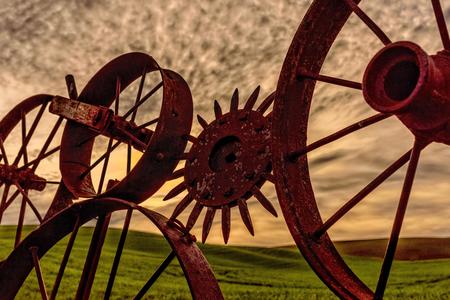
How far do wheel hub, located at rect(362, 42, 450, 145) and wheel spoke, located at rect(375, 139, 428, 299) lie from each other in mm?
154

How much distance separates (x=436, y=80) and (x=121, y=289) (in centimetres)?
1984

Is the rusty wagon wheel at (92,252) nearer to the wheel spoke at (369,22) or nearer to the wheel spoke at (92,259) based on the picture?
the wheel spoke at (92,259)

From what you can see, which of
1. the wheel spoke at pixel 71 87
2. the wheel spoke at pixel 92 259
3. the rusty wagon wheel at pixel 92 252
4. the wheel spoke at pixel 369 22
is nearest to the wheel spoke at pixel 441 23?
the wheel spoke at pixel 369 22

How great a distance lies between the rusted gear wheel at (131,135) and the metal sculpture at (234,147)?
1cm

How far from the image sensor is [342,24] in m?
5.11

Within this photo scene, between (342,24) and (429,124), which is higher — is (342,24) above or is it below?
above

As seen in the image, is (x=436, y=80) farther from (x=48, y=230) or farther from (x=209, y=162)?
(x=48, y=230)

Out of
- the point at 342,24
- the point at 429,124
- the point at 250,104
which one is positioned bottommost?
the point at 429,124

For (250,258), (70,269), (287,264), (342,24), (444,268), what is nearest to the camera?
(342,24)

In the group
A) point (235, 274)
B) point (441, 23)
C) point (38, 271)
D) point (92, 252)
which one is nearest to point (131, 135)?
point (92, 252)

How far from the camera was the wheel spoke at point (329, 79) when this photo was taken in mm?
4773

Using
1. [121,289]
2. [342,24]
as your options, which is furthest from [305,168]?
[121,289]

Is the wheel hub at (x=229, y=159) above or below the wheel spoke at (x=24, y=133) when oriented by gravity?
below

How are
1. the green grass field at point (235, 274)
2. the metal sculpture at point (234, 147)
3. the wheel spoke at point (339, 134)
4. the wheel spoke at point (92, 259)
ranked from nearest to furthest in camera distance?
the metal sculpture at point (234, 147)
the wheel spoke at point (339, 134)
the wheel spoke at point (92, 259)
the green grass field at point (235, 274)
